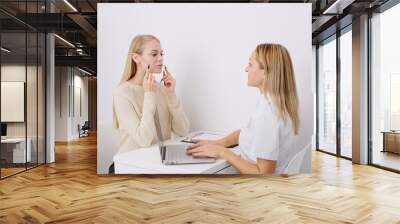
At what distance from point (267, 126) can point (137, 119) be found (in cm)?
195

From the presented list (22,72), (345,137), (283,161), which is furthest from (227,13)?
(345,137)

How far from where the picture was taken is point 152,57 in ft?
20.1

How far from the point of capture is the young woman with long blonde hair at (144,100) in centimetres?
601

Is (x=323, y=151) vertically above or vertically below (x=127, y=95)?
below

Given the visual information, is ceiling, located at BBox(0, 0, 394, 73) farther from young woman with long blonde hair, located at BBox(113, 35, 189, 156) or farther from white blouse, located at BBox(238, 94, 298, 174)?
white blouse, located at BBox(238, 94, 298, 174)

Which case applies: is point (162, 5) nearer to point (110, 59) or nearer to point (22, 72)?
point (110, 59)

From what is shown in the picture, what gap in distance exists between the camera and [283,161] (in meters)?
6.04

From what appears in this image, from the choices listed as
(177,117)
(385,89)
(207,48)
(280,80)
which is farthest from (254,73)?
(385,89)

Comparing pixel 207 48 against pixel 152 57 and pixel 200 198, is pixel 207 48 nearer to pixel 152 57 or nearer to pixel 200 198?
pixel 152 57

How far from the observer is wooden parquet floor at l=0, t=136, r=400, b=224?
152 inches

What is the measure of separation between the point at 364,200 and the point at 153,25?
3.86 m

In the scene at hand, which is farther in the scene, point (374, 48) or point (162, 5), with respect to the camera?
point (374, 48)

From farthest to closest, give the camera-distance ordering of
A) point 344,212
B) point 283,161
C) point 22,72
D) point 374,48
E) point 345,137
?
point 345,137, point 374,48, point 22,72, point 283,161, point 344,212

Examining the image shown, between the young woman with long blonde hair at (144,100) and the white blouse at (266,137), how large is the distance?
0.95 meters
